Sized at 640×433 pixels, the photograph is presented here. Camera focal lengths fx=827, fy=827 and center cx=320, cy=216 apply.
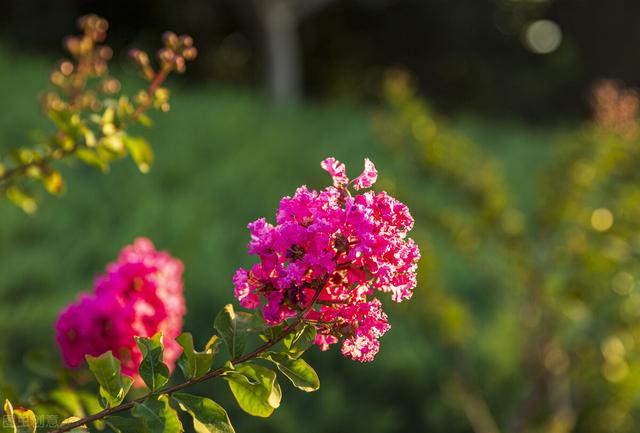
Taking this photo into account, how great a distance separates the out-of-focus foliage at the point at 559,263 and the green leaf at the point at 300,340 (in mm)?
1961

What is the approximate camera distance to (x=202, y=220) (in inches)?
201

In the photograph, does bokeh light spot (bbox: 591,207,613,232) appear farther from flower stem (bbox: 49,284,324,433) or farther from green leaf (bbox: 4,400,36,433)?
green leaf (bbox: 4,400,36,433)

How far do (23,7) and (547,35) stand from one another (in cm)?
898

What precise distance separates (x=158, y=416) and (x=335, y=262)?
0.97ft

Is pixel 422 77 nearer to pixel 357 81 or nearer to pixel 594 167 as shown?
pixel 357 81

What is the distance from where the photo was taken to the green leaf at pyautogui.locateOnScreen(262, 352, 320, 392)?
110 cm

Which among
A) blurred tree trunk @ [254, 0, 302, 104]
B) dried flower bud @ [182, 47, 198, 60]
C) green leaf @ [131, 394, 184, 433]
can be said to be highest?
blurred tree trunk @ [254, 0, 302, 104]

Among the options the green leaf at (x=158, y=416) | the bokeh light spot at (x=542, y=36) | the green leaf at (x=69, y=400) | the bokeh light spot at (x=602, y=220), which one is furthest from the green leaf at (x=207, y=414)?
the bokeh light spot at (x=542, y=36)

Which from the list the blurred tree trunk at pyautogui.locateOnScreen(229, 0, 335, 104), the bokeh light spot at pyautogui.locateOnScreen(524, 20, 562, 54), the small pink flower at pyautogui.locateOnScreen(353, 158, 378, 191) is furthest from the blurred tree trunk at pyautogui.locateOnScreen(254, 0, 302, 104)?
the small pink flower at pyautogui.locateOnScreen(353, 158, 378, 191)

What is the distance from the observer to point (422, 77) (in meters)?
15.5

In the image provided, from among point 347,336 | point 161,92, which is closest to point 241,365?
point 347,336

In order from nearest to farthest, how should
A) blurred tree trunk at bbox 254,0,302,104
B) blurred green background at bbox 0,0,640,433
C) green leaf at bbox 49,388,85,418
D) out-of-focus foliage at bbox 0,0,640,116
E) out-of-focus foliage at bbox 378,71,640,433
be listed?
green leaf at bbox 49,388,85,418, out-of-focus foliage at bbox 378,71,640,433, blurred green background at bbox 0,0,640,433, blurred tree trunk at bbox 254,0,302,104, out-of-focus foliage at bbox 0,0,640,116

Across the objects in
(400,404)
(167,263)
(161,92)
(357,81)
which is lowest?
(167,263)

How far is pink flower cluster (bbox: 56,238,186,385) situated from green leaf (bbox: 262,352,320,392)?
2.02 ft
